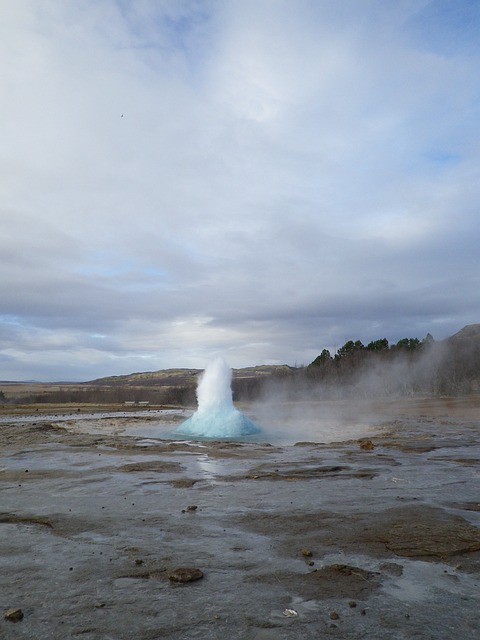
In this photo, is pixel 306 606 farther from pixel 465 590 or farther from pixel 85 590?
pixel 85 590

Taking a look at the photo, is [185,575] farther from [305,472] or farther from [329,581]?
[305,472]

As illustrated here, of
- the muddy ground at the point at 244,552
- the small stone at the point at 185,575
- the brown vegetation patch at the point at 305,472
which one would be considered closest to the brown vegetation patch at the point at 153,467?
the muddy ground at the point at 244,552

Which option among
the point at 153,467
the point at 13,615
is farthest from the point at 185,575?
the point at 153,467

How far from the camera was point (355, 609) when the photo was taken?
15.6 ft

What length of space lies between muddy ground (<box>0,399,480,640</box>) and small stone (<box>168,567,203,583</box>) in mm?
58

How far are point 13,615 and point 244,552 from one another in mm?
2934

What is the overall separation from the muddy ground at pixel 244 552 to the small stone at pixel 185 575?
0.06 meters

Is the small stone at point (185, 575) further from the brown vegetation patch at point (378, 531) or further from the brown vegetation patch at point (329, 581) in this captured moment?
the brown vegetation patch at point (378, 531)

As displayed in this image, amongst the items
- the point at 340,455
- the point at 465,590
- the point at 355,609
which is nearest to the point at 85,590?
the point at 355,609

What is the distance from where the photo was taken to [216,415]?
29859 mm

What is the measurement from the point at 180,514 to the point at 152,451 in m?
10.4

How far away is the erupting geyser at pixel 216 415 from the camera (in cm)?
2795

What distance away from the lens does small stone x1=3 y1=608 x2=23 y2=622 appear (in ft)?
14.9

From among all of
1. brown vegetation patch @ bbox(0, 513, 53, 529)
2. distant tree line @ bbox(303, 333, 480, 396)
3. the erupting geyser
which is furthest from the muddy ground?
distant tree line @ bbox(303, 333, 480, 396)
